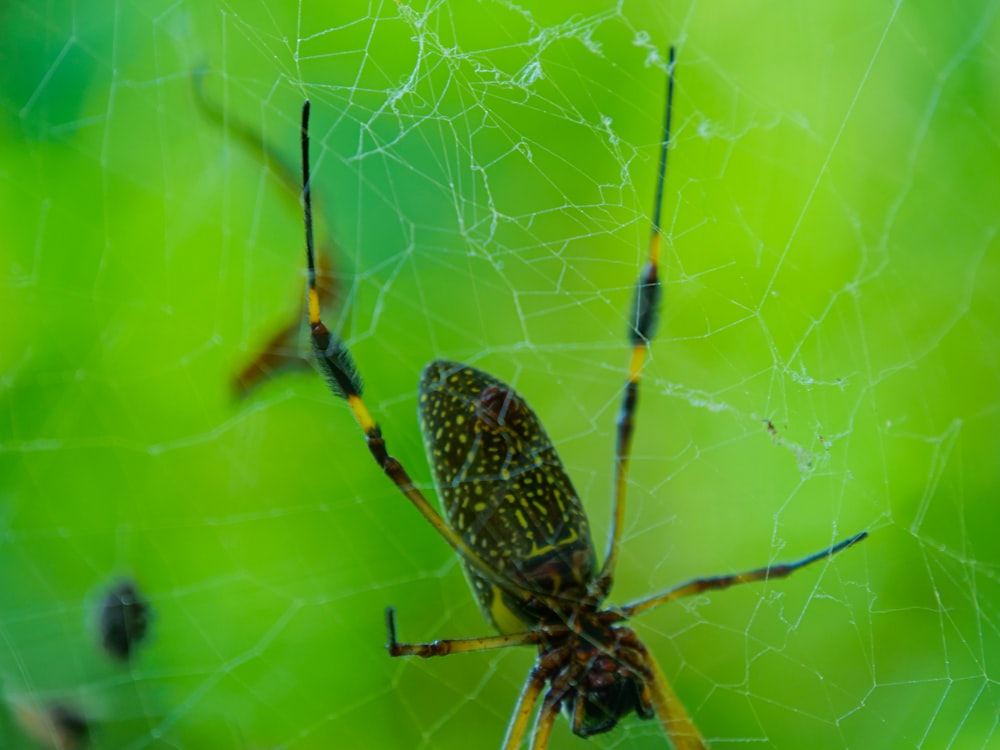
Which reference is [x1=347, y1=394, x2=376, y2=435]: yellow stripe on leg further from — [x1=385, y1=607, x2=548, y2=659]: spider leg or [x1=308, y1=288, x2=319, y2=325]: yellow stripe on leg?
[x1=385, y1=607, x2=548, y2=659]: spider leg

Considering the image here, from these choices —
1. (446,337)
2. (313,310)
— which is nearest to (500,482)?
(313,310)

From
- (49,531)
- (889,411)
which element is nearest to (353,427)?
(49,531)

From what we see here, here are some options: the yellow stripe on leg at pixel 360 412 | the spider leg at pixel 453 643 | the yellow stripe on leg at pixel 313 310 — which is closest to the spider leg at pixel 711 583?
the spider leg at pixel 453 643

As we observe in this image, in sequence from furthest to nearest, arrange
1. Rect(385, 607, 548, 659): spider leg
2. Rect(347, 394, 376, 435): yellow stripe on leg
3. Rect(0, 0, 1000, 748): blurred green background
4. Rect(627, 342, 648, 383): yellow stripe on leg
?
Rect(0, 0, 1000, 748): blurred green background < Rect(627, 342, 648, 383): yellow stripe on leg < Rect(347, 394, 376, 435): yellow stripe on leg < Rect(385, 607, 548, 659): spider leg

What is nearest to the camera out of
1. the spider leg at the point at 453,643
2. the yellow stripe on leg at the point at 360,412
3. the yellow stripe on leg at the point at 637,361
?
the spider leg at the point at 453,643

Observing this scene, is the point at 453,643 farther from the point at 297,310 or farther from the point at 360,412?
the point at 297,310

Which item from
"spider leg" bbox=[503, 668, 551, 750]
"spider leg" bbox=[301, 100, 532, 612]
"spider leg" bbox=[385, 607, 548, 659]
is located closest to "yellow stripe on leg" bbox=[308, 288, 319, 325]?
"spider leg" bbox=[301, 100, 532, 612]

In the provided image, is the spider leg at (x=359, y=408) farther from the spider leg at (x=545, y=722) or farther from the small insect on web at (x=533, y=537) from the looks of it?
the spider leg at (x=545, y=722)

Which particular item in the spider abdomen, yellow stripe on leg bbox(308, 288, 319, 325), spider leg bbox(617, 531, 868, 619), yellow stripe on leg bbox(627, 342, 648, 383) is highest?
yellow stripe on leg bbox(308, 288, 319, 325)
